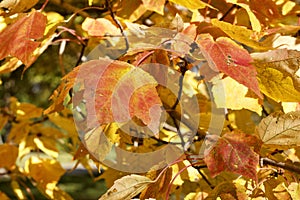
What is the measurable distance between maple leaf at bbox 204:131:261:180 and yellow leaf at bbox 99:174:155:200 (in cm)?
8

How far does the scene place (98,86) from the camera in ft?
1.89

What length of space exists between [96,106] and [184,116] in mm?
409

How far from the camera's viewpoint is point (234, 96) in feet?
2.63

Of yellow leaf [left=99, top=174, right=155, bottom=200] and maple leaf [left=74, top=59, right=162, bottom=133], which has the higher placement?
maple leaf [left=74, top=59, right=162, bottom=133]

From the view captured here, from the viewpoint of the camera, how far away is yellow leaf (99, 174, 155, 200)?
1.88ft

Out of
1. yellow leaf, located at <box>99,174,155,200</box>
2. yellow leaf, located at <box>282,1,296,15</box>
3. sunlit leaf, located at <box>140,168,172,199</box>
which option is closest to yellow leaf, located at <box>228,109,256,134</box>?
yellow leaf, located at <box>282,1,296,15</box>

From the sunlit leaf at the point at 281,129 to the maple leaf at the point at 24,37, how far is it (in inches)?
11.4

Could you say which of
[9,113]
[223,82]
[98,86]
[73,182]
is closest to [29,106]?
[9,113]

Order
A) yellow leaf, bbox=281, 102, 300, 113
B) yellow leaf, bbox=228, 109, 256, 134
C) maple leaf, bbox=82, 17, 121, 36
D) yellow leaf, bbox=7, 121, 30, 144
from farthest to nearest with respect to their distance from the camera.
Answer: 1. yellow leaf, bbox=7, 121, 30, 144
2. yellow leaf, bbox=228, 109, 256, 134
3. maple leaf, bbox=82, 17, 121, 36
4. yellow leaf, bbox=281, 102, 300, 113

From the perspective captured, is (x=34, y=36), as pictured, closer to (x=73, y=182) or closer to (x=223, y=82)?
(x=223, y=82)

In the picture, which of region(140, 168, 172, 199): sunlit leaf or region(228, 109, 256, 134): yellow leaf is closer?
region(140, 168, 172, 199): sunlit leaf

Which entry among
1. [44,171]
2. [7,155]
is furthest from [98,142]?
[7,155]

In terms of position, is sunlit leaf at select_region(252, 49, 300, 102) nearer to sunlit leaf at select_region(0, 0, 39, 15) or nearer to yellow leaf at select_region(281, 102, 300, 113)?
yellow leaf at select_region(281, 102, 300, 113)

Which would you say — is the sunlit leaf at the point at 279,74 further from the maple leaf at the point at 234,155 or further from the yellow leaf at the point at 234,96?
the yellow leaf at the point at 234,96
